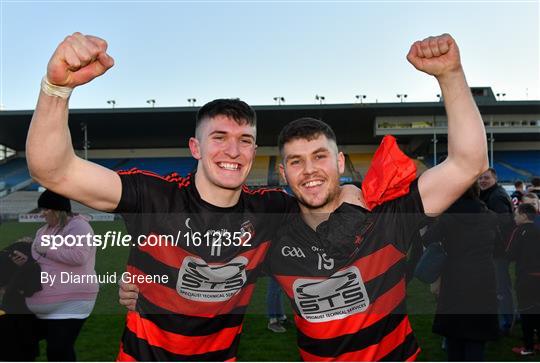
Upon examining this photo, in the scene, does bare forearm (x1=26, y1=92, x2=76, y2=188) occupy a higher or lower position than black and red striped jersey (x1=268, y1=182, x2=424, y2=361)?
higher

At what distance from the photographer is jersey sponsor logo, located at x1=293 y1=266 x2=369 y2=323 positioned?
8.65 ft

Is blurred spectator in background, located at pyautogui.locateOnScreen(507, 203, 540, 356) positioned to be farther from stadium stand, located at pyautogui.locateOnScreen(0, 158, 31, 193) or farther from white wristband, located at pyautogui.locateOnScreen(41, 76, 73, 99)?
stadium stand, located at pyautogui.locateOnScreen(0, 158, 31, 193)

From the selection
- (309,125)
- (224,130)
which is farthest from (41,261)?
(309,125)

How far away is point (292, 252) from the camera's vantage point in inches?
110

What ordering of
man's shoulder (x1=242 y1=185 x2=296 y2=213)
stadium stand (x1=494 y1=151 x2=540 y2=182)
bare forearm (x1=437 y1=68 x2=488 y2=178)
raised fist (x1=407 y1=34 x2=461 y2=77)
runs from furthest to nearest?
stadium stand (x1=494 y1=151 x2=540 y2=182) < man's shoulder (x1=242 y1=185 x2=296 y2=213) < bare forearm (x1=437 y1=68 x2=488 y2=178) < raised fist (x1=407 y1=34 x2=461 y2=77)

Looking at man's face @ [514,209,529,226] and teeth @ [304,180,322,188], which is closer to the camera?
teeth @ [304,180,322,188]

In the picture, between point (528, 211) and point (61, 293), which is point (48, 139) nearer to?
point (61, 293)

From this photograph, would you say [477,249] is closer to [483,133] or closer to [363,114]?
[483,133]

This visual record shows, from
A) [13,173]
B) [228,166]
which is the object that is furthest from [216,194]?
[13,173]

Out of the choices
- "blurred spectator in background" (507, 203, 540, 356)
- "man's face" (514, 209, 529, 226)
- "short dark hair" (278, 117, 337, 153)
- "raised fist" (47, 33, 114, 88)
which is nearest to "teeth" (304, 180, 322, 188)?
"short dark hair" (278, 117, 337, 153)

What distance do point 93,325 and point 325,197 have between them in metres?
4.95

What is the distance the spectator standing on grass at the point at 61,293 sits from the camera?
13.8 feet

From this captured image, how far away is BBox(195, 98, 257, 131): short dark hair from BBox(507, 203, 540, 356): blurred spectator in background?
3765mm

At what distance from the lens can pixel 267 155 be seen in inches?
1635
